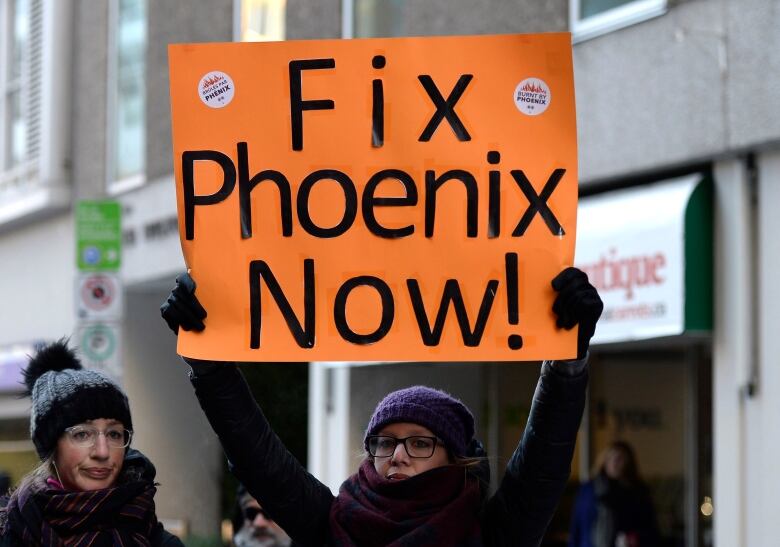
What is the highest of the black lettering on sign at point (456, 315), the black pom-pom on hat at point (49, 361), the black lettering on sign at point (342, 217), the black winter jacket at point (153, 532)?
the black lettering on sign at point (342, 217)

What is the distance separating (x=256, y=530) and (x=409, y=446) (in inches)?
118

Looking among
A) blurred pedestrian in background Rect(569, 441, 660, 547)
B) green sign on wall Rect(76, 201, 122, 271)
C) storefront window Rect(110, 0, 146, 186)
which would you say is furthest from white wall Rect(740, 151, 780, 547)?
storefront window Rect(110, 0, 146, 186)

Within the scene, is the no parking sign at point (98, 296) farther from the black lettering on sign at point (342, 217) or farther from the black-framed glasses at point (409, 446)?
the black-framed glasses at point (409, 446)

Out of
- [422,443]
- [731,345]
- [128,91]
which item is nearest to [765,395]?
[731,345]

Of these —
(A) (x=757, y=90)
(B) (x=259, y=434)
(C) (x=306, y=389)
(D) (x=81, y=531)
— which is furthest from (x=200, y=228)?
(C) (x=306, y=389)

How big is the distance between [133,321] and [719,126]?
978 cm

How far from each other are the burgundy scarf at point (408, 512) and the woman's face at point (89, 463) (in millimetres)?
640

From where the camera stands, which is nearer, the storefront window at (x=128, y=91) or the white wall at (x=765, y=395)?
the white wall at (x=765, y=395)

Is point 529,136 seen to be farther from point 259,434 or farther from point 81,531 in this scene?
point 81,531

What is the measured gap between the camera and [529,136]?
418 centimetres

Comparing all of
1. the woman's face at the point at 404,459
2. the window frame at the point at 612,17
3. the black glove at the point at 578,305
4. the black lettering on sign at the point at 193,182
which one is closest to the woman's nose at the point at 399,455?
the woman's face at the point at 404,459

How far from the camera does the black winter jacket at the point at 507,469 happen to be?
12.5 feet

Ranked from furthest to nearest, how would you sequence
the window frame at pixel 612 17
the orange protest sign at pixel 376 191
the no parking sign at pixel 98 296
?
the no parking sign at pixel 98 296, the window frame at pixel 612 17, the orange protest sign at pixel 376 191

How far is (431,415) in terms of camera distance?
158 inches
